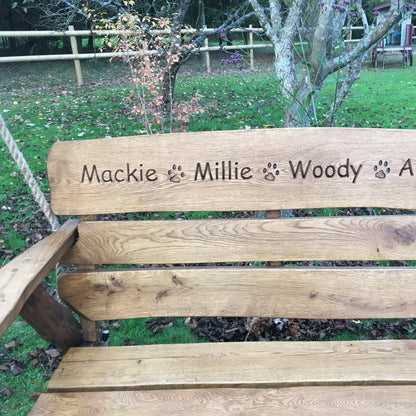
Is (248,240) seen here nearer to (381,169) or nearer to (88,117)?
(381,169)

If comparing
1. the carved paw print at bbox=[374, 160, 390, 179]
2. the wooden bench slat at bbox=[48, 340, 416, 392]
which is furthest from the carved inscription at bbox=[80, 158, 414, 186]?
the wooden bench slat at bbox=[48, 340, 416, 392]

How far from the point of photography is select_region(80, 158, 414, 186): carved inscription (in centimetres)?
172

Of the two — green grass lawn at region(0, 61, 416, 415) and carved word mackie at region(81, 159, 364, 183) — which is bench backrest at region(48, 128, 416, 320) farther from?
green grass lawn at region(0, 61, 416, 415)

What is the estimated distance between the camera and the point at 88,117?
22.4ft

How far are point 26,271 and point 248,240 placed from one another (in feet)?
2.84

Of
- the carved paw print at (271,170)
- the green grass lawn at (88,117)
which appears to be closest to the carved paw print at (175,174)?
the carved paw print at (271,170)

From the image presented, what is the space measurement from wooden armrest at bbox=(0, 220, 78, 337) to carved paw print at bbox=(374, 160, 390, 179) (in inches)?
50.7

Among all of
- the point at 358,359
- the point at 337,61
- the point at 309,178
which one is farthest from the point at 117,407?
the point at 337,61

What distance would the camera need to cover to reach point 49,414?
55.6 inches

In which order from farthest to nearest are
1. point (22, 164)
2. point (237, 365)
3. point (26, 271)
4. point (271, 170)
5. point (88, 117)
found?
point (88, 117)
point (22, 164)
point (271, 170)
point (237, 365)
point (26, 271)

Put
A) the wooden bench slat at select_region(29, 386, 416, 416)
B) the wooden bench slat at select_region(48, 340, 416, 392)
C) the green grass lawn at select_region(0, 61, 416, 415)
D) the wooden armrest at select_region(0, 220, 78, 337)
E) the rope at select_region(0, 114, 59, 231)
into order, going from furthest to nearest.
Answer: the green grass lawn at select_region(0, 61, 416, 415), the rope at select_region(0, 114, 59, 231), the wooden bench slat at select_region(48, 340, 416, 392), the wooden bench slat at select_region(29, 386, 416, 416), the wooden armrest at select_region(0, 220, 78, 337)

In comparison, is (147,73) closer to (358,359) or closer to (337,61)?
(337,61)

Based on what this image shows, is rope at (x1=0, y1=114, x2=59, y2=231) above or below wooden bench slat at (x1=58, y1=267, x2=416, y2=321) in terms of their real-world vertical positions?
above

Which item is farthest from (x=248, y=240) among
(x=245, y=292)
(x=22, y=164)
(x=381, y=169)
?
(x=22, y=164)
